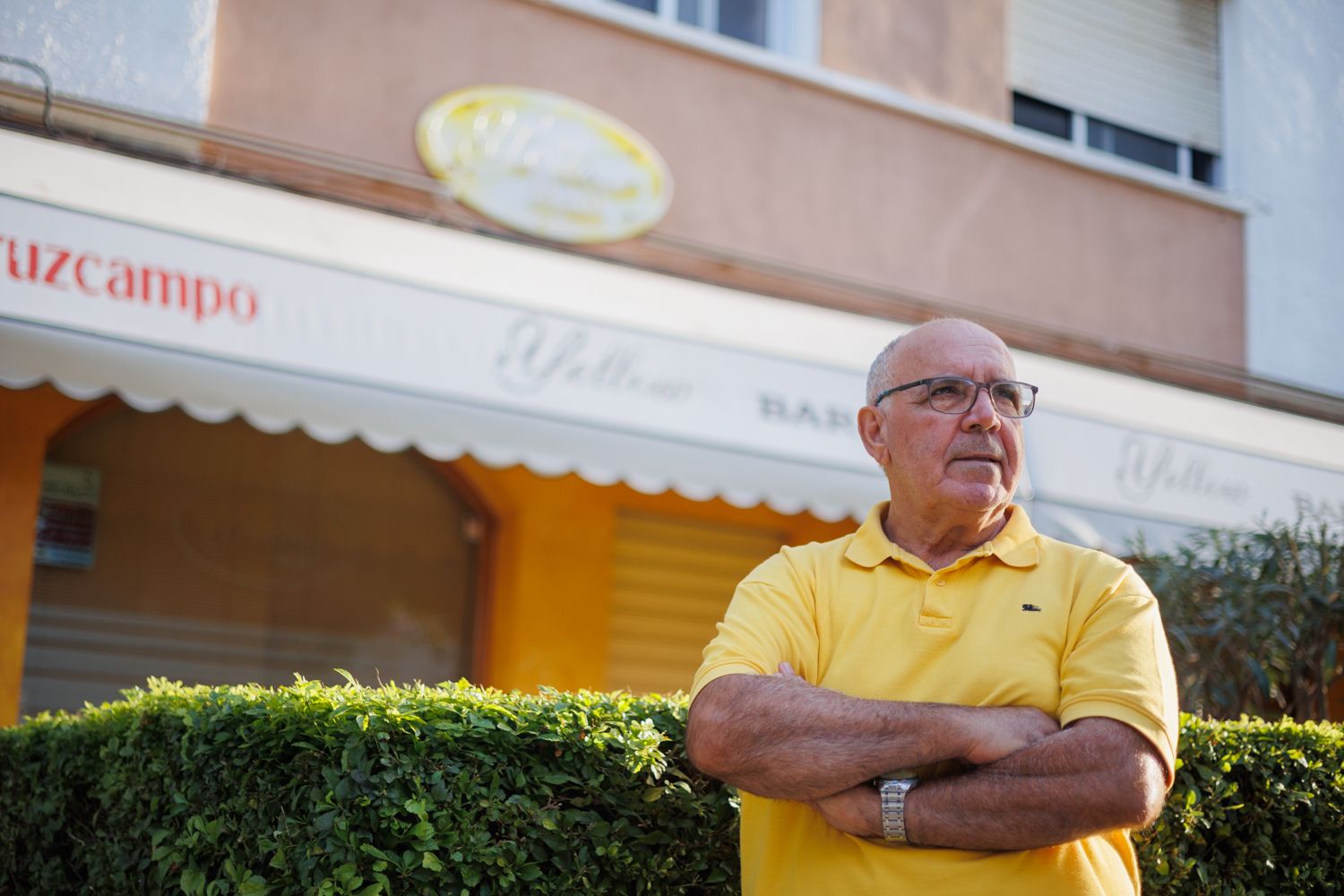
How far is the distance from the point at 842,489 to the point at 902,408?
161 inches

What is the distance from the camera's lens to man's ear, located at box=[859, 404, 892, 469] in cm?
345

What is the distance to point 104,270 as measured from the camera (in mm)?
5984

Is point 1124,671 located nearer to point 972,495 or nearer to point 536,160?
point 972,495

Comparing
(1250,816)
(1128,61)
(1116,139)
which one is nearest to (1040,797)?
(1250,816)

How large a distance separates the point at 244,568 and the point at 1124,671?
6711 mm

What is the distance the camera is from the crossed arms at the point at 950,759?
8.82 ft

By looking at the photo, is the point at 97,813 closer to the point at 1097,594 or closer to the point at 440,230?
the point at 1097,594

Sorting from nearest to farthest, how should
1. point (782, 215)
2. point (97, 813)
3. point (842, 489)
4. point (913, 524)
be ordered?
point (913, 524)
point (97, 813)
point (842, 489)
point (782, 215)

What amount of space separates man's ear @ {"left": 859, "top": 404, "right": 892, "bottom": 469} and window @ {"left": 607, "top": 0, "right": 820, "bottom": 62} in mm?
6926

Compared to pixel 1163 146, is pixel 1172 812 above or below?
below

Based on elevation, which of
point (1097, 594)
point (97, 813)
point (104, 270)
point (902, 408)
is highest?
point (104, 270)

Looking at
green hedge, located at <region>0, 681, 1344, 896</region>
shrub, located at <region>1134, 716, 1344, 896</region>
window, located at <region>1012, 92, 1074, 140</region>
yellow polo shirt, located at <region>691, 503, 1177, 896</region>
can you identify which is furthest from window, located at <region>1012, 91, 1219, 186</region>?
yellow polo shirt, located at <region>691, 503, 1177, 896</region>

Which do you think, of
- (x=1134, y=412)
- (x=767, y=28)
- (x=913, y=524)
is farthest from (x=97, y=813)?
(x=767, y=28)

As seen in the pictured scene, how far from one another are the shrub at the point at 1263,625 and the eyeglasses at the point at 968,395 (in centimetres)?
246
